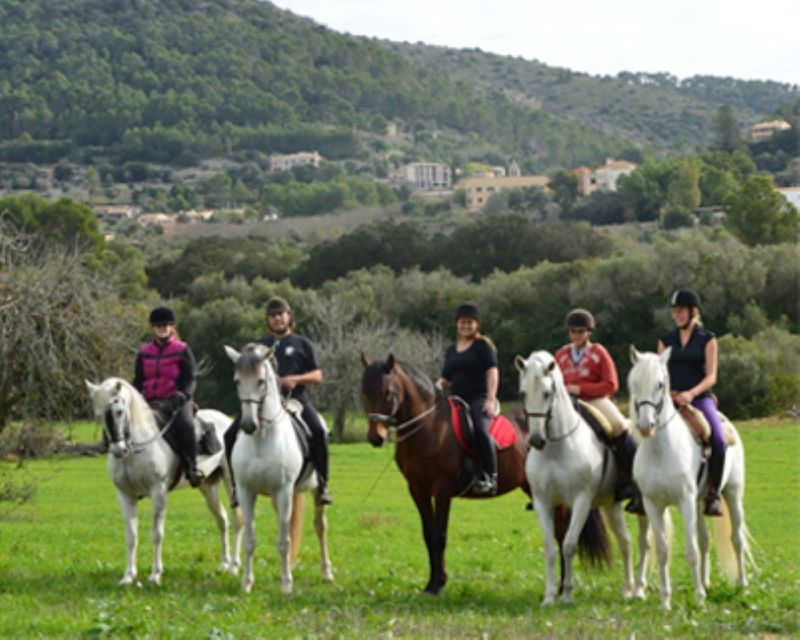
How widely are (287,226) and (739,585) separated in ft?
511

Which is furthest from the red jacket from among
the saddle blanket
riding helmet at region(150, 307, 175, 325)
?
riding helmet at region(150, 307, 175, 325)

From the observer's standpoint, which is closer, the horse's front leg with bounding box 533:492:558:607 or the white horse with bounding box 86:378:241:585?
the horse's front leg with bounding box 533:492:558:607

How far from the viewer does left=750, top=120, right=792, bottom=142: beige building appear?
575 feet

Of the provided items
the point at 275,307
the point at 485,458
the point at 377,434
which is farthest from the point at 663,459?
the point at 275,307

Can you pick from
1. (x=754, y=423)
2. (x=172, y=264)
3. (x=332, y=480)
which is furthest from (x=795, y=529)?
(x=172, y=264)

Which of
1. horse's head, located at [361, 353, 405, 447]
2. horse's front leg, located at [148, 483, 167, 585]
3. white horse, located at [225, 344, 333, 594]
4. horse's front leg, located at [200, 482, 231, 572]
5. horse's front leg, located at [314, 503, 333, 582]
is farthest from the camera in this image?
horse's front leg, located at [200, 482, 231, 572]

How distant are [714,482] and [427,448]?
2785 mm

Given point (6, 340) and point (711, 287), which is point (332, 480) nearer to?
point (6, 340)

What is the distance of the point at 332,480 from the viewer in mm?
39688

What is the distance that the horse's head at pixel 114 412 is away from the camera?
47.9ft

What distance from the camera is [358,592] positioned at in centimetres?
1445

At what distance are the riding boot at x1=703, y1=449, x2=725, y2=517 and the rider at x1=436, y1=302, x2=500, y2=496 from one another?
2.18 meters

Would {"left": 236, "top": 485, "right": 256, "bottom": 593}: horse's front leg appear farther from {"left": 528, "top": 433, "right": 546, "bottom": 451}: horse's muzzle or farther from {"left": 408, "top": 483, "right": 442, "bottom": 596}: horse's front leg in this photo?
{"left": 528, "top": 433, "right": 546, "bottom": 451}: horse's muzzle

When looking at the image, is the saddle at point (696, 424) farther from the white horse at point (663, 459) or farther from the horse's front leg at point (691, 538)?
the horse's front leg at point (691, 538)
